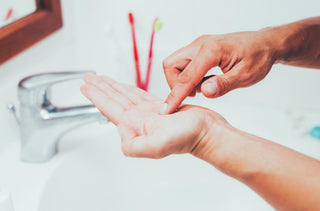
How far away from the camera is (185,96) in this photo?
0.54 metres

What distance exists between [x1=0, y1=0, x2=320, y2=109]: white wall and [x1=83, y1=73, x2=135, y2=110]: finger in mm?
235

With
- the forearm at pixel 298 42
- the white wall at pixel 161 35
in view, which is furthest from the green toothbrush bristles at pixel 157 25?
the forearm at pixel 298 42

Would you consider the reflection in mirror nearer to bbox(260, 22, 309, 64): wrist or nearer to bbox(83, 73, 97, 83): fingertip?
bbox(83, 73, 97, 83): fingertip

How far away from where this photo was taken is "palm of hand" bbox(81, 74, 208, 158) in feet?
1.47

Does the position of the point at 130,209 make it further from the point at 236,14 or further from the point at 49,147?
the point at 236,14

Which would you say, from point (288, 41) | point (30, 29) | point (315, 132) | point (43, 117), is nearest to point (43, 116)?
point (43, 117)

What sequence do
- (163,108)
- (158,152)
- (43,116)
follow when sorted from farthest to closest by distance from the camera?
1. (43,116)
2. (163,108)
3. (158,152)

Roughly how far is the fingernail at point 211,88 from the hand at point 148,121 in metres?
0.04

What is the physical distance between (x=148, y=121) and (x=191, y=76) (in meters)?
0.10

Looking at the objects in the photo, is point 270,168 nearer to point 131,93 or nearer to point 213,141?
point 213,141

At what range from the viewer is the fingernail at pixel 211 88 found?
1.65 ft

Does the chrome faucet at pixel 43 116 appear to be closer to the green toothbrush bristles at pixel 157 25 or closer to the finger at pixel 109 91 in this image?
the finger at pixel 109 91

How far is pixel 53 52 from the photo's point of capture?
0.87 meters

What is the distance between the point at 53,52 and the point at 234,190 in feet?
1.90
